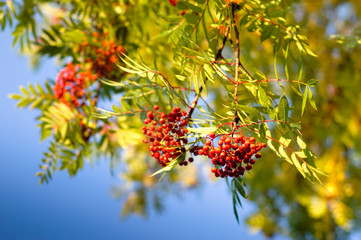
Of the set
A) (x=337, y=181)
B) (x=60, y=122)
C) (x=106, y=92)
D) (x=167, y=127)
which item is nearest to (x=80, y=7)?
(x=106, y=92)

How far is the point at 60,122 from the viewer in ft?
4.55

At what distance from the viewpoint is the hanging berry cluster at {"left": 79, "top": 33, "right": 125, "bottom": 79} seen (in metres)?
1.47

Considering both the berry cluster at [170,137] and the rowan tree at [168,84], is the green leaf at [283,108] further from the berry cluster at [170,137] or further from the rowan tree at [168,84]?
the berry cluster at [170,137]

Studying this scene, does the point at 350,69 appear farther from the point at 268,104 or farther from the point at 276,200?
the point at 268,104

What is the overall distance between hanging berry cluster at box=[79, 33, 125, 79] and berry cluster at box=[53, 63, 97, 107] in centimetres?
5

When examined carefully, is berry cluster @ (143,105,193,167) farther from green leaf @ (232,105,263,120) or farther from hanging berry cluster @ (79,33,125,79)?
hanging berry cluster @ (79,33,125,79)

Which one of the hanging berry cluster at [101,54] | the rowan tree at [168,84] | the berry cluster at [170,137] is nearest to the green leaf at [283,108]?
the rowan tree at [168,84]

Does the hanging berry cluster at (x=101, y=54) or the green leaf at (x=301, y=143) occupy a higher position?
the hanging berry cluster at (x=101, y=54)

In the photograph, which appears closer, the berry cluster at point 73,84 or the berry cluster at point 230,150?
the berry cluster at point 230,150

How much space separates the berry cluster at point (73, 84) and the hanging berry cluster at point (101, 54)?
0.15 feet

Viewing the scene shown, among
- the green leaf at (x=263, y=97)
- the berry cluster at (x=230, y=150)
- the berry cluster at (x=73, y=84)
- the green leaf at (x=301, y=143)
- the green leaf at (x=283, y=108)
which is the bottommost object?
the green leaf at (x=301, y=143)

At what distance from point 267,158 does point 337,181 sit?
0.76 meters

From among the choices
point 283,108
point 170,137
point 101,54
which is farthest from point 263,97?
point 101,54

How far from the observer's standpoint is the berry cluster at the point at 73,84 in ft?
4.92
